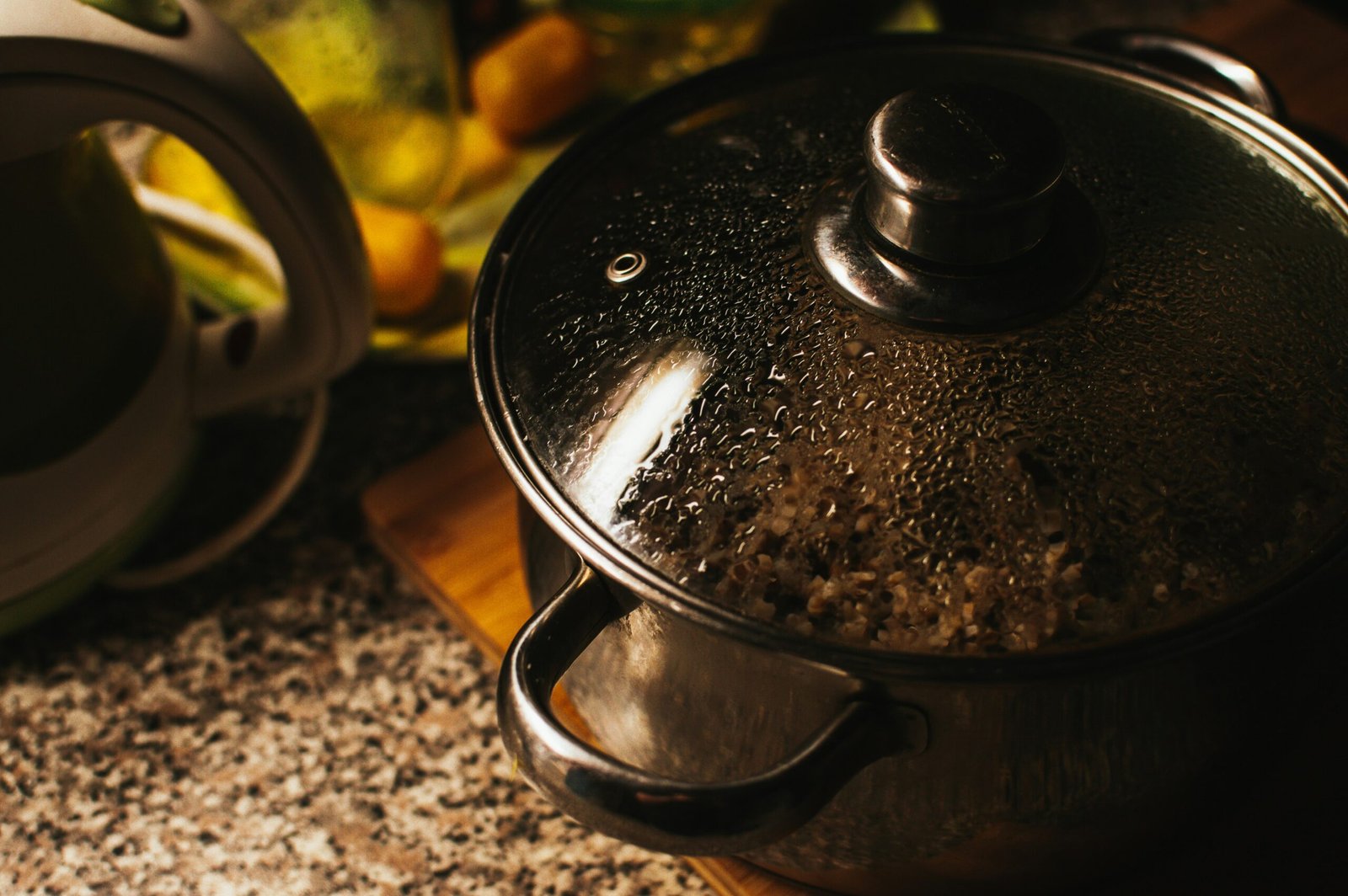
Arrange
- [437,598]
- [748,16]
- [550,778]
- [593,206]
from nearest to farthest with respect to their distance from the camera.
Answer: [550,778]
[593,206]
[437,598]
[748,16]

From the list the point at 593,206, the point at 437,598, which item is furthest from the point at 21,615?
the point at 593,206

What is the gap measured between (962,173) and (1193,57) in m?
0.29

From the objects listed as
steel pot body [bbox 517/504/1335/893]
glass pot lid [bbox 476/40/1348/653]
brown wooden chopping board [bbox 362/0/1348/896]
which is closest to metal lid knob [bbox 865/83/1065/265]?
glass pot lid [bbox 476/40/1348/653]

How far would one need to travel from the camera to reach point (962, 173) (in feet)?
1.49

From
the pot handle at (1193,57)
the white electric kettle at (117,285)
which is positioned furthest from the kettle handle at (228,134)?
the pot handle at (1193,57)

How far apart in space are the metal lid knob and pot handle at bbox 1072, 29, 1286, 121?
0.66ft

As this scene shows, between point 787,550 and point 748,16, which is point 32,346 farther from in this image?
point 748,16

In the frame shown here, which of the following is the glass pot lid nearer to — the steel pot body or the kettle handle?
the steel pot body

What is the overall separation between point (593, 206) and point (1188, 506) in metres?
0.30

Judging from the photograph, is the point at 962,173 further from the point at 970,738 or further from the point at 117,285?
the point at 117,285

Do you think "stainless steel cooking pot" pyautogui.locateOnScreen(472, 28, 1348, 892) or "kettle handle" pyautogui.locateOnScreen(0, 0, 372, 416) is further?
"kettle handle" pyautogui.locateOnScreen(0, 0, 372, 416)

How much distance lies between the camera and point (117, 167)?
26.2 inches

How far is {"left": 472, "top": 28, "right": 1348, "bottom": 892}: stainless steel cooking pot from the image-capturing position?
0.42 metres

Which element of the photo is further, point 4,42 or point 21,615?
point 21,615
